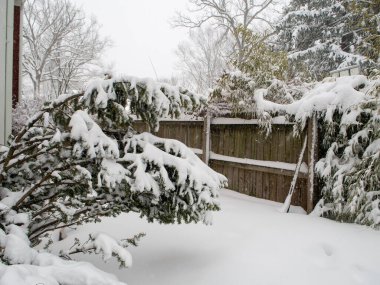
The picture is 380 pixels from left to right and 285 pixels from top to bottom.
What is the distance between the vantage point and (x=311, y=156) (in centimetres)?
484

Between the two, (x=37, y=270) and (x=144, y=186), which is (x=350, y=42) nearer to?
(x=144, y=186)

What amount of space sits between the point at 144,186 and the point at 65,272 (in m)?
0.94

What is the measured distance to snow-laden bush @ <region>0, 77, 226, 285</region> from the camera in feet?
8.14

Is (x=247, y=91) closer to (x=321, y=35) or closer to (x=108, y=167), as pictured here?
(x=108, y=167)

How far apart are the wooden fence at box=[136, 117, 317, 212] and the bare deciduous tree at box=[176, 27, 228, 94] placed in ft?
67.2

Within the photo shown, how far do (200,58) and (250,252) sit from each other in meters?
27.0

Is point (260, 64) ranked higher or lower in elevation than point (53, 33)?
lower

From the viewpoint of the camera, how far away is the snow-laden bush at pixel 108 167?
248 centimetres

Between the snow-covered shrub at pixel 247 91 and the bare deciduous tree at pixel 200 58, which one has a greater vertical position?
the bare deciduous tree at pixel 200 58

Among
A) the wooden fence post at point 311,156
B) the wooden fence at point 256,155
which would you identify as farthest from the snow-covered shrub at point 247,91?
the wooden fence post at point 311,156

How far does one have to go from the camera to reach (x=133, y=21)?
59781mm

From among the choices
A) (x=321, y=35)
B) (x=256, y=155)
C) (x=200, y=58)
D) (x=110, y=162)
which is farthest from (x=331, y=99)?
(x=200, y=58)

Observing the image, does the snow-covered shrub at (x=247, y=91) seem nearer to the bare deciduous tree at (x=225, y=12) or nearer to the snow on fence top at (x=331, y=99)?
the snow on fence top at (x=331, y=99)

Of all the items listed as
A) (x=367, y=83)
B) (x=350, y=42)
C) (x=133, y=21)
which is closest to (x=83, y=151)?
(x=367, y=83)
